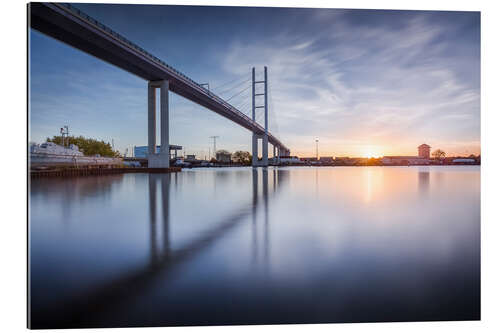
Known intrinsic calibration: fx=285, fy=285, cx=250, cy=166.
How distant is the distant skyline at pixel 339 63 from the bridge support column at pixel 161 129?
1029 cm

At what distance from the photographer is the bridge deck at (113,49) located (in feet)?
17.9

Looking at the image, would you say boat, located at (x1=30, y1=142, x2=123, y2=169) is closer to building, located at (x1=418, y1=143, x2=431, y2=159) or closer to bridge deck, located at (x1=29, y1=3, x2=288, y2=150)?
bridge deck, located at (x1=29, y1=3, x2=288, y2=150)

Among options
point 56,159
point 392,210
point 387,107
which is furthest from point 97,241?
point 56,159

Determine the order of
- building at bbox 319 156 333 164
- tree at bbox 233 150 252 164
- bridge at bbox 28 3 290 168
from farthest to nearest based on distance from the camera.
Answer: tree at bbox 233 150 252 164 → building at bbox 319 156 333 164 → bridge at bbox 28 3 290 168

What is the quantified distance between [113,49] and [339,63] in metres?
9.86

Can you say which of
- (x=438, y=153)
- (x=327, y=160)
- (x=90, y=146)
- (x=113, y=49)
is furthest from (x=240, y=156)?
(x=438, y=153)

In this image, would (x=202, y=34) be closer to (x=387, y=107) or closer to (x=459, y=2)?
(x=459, y=2)

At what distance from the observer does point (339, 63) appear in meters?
4.57

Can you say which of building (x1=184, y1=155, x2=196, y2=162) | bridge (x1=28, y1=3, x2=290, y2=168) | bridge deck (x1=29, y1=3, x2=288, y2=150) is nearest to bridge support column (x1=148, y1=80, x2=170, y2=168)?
bridge (x1=28, y1=3, x2=290, y2=168)

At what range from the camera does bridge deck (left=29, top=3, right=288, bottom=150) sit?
215 inches

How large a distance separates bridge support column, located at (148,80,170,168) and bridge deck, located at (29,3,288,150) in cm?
91

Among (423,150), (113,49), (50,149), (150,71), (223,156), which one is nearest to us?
(423,150)

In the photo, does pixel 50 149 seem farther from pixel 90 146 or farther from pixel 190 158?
pixel 190 158

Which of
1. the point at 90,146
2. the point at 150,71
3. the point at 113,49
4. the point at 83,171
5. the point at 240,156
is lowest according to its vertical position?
the point at 83,171
